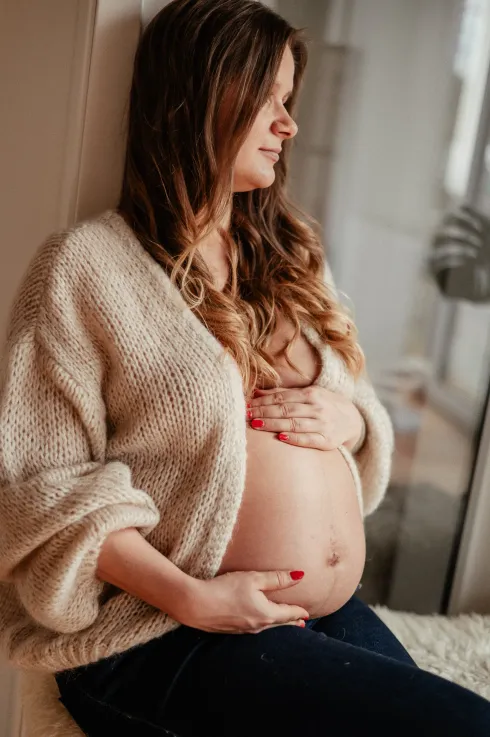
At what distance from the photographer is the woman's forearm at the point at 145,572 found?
1093 mm

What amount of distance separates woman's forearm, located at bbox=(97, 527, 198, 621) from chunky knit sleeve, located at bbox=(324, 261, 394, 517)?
0.50 m

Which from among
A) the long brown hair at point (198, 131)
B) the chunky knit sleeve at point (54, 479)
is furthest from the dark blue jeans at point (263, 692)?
the long brown hair at point (198, 131)

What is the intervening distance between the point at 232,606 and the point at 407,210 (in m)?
1.01

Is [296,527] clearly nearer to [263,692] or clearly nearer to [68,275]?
[263,692]

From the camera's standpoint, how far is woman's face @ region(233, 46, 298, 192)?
1.28m

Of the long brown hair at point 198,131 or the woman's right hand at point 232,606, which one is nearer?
→ the woman's right hand at point 232,606

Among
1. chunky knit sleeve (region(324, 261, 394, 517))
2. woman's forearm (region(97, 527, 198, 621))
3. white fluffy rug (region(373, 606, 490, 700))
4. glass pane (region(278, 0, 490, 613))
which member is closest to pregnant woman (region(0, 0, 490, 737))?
woman's forearm (region(97, 527, 198, 621))

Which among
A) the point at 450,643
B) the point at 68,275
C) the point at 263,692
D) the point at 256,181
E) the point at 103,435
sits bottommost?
the point at 450,643

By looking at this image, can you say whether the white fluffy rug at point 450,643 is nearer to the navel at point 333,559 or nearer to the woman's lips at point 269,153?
the navel at point 333,559

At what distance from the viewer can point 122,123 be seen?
1.36 metres

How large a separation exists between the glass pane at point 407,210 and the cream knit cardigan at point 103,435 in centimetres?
65

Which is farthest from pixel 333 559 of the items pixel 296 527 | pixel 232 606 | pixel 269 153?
pixel 269 153

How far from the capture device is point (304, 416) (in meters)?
1.28

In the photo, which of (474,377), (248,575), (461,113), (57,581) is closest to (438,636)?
(474,377)
